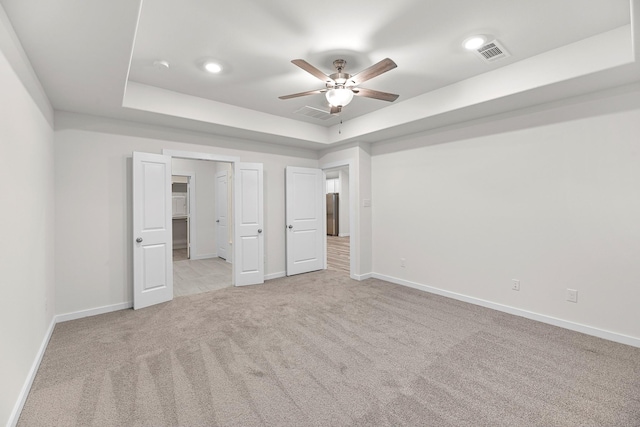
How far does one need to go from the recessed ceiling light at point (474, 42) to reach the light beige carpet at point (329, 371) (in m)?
2.76

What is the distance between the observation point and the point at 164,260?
3.96 m

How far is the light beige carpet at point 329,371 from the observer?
182 centimetres

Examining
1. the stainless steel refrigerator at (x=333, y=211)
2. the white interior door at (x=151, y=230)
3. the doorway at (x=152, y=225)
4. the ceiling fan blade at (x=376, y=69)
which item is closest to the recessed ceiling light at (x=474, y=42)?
the ceiling fan blade at (x=376, y=69)

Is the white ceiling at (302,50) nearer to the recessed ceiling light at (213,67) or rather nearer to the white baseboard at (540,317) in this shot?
the recessed ceiling light at (213,67)

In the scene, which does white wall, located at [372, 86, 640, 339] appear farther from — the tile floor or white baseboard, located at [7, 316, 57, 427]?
white baseboard, located at [7, 316, 57, 427]

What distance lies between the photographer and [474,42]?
100 inches

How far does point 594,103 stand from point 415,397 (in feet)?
10.9

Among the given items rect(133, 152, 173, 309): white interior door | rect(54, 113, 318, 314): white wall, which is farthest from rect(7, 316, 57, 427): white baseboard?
rect(133, 152, 173, 309): white interior door

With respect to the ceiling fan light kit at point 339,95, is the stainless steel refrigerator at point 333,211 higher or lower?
lower

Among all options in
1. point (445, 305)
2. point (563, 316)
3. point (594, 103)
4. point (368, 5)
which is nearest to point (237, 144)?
point (368, 5)

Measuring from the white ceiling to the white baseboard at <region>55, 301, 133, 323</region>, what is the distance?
238 centimetres

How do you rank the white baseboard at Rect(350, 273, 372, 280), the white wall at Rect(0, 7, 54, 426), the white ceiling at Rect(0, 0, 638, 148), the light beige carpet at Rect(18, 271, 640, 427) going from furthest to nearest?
the white baseboard at Rect(350, 273, 372, 280) < the white ceiling at Rect(0, 0, 638, 148) < the light beige carpet at Rect(18, 271, 640, 427) < the white wall at Rect(0, 7, 54, 426)

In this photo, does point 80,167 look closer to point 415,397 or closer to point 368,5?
point 368,5

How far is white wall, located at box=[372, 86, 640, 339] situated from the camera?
2.77 metres
